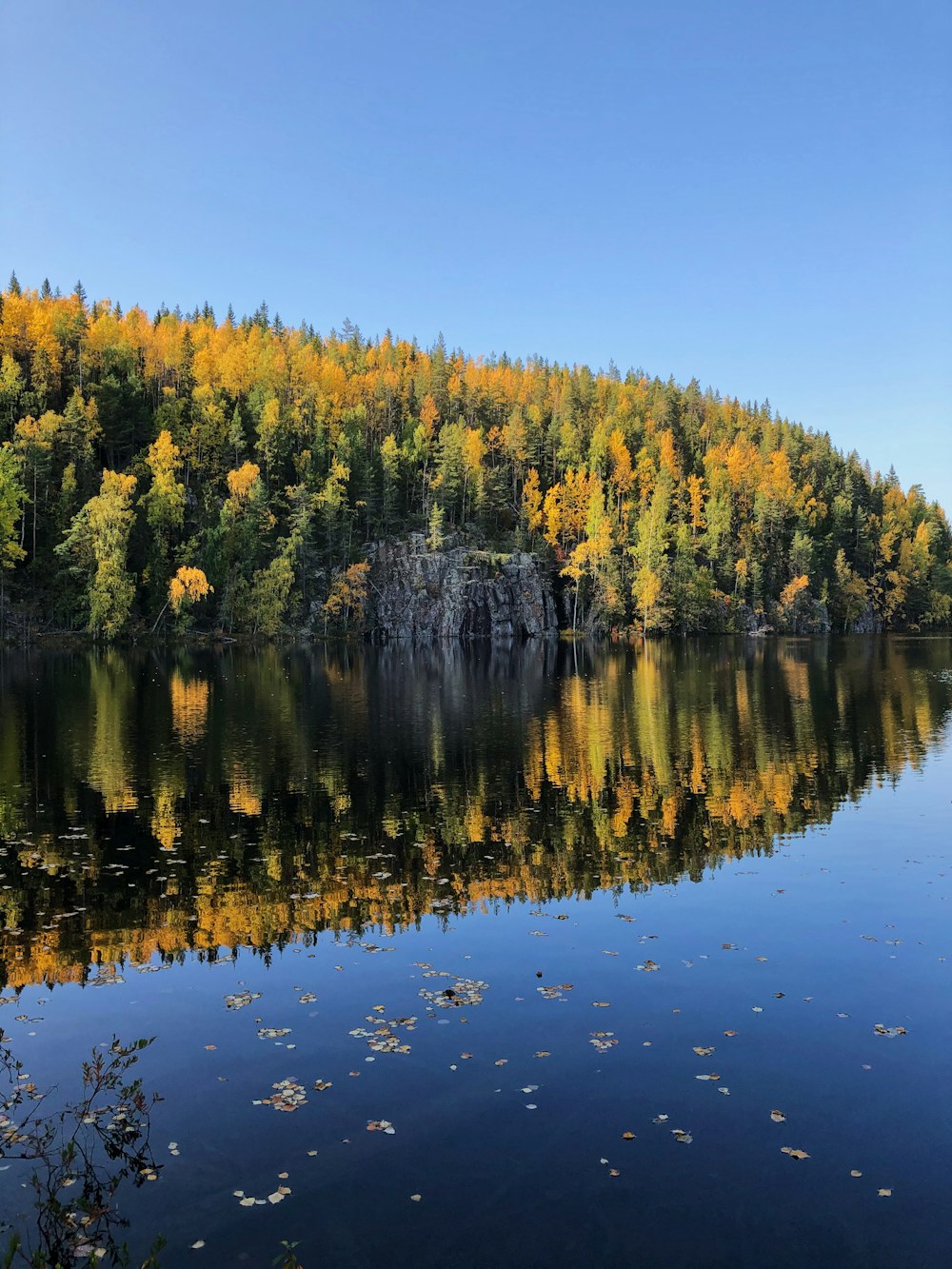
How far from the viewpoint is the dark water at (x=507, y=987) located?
8789mm

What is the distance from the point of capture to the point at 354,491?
137 metres

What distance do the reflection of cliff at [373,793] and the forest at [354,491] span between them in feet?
169

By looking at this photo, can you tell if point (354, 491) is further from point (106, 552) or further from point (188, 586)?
point (106, 552)

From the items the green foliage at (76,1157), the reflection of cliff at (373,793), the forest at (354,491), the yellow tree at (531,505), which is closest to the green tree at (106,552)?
the forest at (354,491)

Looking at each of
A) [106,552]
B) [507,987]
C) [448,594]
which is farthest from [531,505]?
[507,987]

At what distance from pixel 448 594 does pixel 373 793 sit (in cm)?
10512

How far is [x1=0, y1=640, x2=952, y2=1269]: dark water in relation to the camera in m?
8.79

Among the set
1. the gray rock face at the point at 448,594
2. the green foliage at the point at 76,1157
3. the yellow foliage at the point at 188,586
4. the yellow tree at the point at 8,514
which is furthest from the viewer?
the gray rock face at the point at 448,594

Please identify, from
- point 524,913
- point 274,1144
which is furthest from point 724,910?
point 274,1144

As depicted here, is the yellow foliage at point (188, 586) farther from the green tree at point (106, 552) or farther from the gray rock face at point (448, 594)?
the gray rock face at point (448, 594)

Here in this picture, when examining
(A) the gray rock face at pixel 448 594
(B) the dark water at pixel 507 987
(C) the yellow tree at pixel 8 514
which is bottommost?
(B) the dark water at pixel 507 987

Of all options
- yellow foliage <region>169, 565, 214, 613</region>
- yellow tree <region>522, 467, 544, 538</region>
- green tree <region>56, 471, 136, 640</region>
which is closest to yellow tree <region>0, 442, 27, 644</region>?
green tree <region>56, 471, 136, 640</region>

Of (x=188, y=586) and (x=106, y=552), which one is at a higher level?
(x=106, y=552)

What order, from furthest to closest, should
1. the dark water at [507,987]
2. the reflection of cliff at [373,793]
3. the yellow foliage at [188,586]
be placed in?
the yellow foliage at [188,586], the reflection of cliff at [373,793], the dark water at [507,987]
